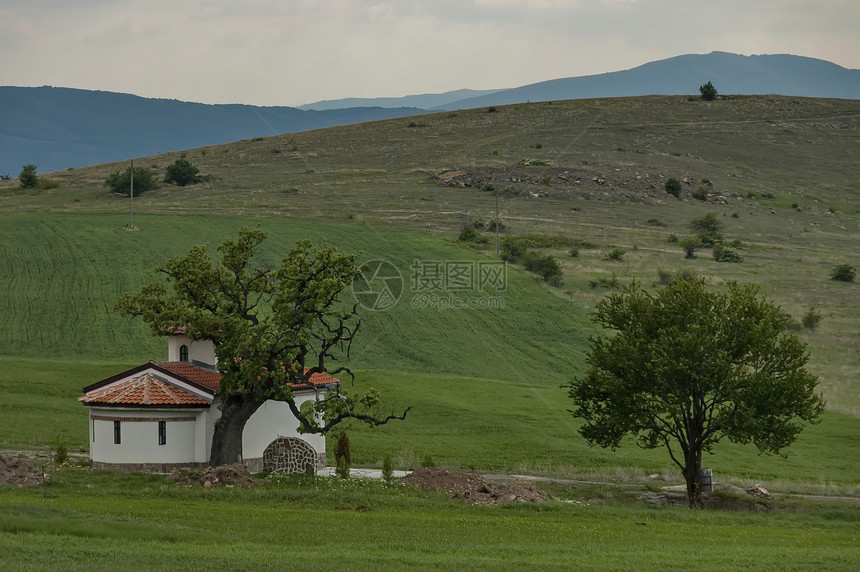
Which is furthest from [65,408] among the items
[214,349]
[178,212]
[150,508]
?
[178,212]

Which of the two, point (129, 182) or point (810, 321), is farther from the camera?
point (129, 182)

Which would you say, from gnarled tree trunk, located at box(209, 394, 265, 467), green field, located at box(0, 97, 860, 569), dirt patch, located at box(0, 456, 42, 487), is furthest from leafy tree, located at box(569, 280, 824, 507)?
dirt patch, located at box(0, 456, 42, 487)

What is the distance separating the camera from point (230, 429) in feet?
150

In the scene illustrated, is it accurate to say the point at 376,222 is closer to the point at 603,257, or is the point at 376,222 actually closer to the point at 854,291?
the point at 603,257

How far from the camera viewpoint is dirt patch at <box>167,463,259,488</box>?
4126 centimetres

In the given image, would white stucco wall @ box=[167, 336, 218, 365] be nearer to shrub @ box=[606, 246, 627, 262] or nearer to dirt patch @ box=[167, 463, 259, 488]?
dirt patch @ box=[167, 463, 259, 488]

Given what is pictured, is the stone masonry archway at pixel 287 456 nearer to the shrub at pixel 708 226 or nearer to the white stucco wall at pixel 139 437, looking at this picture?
the white stucco wall at pixel 139 437

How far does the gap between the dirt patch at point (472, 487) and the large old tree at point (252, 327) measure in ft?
9.30

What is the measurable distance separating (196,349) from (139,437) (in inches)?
223

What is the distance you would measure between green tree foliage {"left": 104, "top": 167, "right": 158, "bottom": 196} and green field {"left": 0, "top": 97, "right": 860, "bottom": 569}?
278 cm

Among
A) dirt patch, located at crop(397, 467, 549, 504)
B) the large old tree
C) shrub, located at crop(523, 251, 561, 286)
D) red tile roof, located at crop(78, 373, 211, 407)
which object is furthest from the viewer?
shrub, located at crop(523, 251, 561, 286)

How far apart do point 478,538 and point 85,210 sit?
95928mm

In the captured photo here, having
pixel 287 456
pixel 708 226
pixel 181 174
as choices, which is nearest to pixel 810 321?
pixel 708 226

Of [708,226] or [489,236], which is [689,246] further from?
[489,236]
